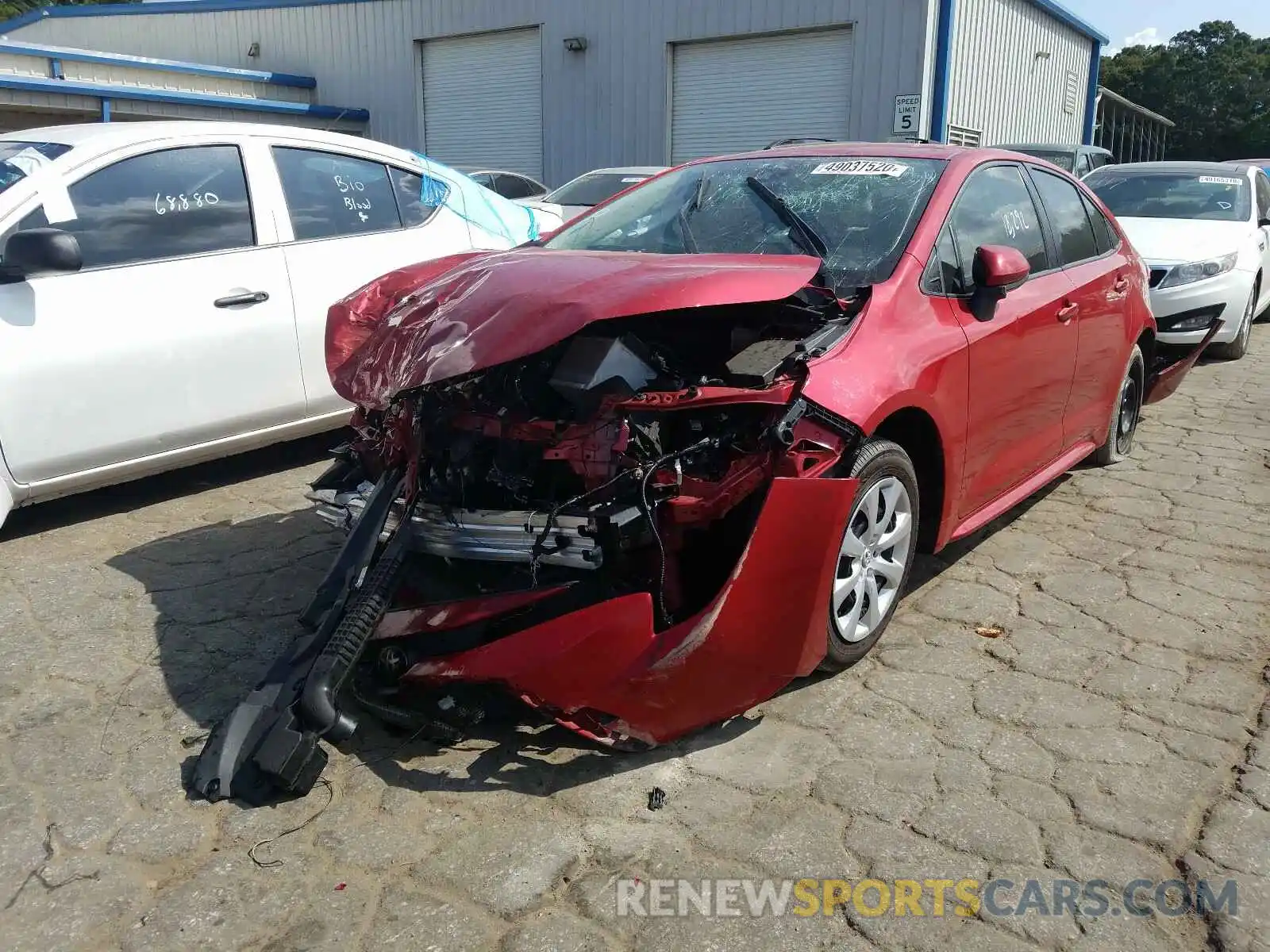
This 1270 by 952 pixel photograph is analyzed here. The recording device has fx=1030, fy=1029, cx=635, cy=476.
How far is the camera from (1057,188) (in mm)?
4758

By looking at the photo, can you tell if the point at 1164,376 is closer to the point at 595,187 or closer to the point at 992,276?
the point at 992,276

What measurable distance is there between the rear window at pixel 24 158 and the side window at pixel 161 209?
181 mm

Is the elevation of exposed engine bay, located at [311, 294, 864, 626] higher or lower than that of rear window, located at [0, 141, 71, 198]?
lower

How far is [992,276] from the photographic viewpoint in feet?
11.8

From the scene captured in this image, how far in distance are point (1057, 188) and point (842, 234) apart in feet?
5.47

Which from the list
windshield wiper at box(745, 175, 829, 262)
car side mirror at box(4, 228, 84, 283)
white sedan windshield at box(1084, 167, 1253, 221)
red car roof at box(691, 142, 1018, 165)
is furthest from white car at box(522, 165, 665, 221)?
car side mirror at box(4, 228, 84, 283)

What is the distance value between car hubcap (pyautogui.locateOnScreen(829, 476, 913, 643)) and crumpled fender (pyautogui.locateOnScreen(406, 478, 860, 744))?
0.86 ft

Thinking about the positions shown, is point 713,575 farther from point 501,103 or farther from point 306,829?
point 501,103

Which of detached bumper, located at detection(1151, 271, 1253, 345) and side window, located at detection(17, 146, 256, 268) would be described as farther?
detached bumper, located at detection(1151, 271, 1253, 345)

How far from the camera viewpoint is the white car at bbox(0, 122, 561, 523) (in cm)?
415

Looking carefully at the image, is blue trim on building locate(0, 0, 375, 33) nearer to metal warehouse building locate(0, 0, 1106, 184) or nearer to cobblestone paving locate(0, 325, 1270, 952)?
metal warehouse building locate(0, 0, 1106, 184)

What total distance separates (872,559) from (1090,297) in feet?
6.78

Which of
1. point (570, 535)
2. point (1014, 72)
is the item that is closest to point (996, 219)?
point (570, 535)

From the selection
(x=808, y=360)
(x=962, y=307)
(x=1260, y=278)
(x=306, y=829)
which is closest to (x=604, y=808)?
(x=306, y=829)
